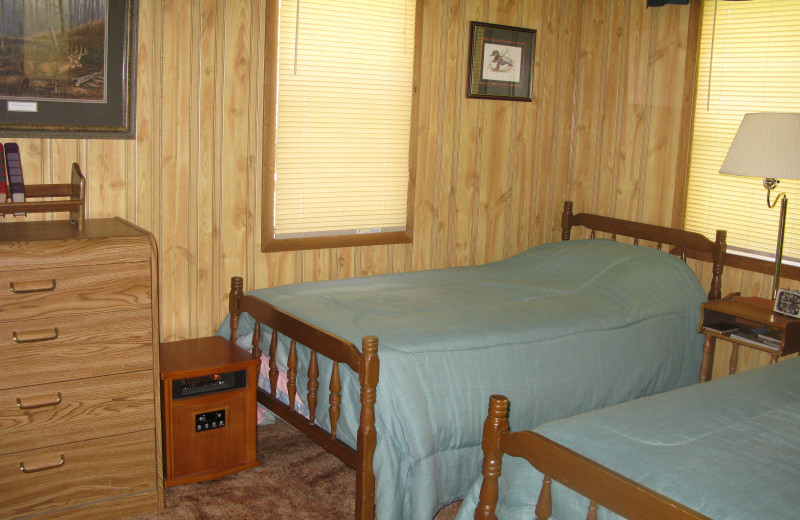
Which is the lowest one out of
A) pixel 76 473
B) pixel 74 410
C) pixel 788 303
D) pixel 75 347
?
pixel 76 473

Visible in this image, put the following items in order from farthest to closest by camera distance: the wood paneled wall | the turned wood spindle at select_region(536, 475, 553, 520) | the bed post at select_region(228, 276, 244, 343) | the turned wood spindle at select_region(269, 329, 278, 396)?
the bed post at select_region(228, 276, 244, 343) → the wood paneled wall → the turned wood spindle at select_region(269, 329, 278, 396) → the turned wood spindle at select_region(536, 475, 553, 520)

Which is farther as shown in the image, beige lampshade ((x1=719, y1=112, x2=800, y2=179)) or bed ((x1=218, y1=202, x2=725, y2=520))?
beige lampshade ((x1=719, y1=112, x2=800, y2=179))

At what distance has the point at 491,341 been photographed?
288 cm

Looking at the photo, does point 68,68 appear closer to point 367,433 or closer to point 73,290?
point 73,290

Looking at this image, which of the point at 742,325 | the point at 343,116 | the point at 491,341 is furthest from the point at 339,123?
the point at 742,325

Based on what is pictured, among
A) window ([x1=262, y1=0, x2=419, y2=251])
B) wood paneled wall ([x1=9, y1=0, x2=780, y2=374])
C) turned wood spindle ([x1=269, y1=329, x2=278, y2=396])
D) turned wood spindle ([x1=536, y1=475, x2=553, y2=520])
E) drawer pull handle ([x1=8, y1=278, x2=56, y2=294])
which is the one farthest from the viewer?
window ([x1=262, y1=0, x2=419, y2=251])

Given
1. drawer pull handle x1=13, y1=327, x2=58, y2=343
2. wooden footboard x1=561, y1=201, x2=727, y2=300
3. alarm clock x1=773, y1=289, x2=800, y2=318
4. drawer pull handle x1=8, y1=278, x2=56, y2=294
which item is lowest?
drawer pull handle x1=13, y1=327, x2=58, y2=343

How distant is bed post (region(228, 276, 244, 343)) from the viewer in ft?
11.0

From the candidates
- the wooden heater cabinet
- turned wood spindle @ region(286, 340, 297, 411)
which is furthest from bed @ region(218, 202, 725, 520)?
the wooden heater cabinet

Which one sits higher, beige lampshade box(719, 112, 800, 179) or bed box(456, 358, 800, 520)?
beige lampshade box(719, 112, 800, 179)

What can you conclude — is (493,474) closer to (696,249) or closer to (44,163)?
(44,163)

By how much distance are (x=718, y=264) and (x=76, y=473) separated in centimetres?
288

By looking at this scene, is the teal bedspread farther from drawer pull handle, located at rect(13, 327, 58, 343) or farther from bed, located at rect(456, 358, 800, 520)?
drawer pull handle, located at rect(13, 327, 58, 343)

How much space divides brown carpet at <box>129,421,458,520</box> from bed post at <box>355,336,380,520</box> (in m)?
0.26
